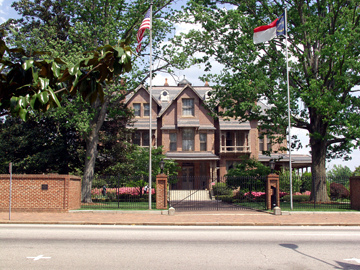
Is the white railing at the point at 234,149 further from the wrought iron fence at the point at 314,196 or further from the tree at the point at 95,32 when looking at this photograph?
the tree at the point at 95,32

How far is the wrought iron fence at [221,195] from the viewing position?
961 inches

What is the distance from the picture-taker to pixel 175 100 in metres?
45.1

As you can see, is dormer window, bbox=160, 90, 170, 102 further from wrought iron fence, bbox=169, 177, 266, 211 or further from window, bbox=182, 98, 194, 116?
wrought iron fence, bbox=169, 177, 266, 211

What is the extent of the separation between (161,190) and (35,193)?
7.16 metres

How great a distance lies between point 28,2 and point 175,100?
19.4 meters

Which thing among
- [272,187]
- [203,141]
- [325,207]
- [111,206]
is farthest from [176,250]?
[203,141]

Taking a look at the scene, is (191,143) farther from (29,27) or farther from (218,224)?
(218,224)

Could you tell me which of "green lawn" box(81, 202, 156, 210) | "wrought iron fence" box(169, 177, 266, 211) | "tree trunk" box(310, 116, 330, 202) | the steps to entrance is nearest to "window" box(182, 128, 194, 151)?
"wrought iron fence" box(169, 177, 266, 211)

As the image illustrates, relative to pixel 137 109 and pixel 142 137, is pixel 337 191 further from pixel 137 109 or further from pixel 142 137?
pixel 137 109

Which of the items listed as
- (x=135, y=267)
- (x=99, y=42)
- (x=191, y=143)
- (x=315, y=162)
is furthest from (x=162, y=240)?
(x=191, y=143)

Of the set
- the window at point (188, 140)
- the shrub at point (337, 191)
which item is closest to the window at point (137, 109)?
the window at point (188, 140)

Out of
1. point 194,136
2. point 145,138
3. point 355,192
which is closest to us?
point 355,192

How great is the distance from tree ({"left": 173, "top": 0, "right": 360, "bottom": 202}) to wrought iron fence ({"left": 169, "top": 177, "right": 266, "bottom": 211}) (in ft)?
13.3

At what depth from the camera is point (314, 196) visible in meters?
22.8
